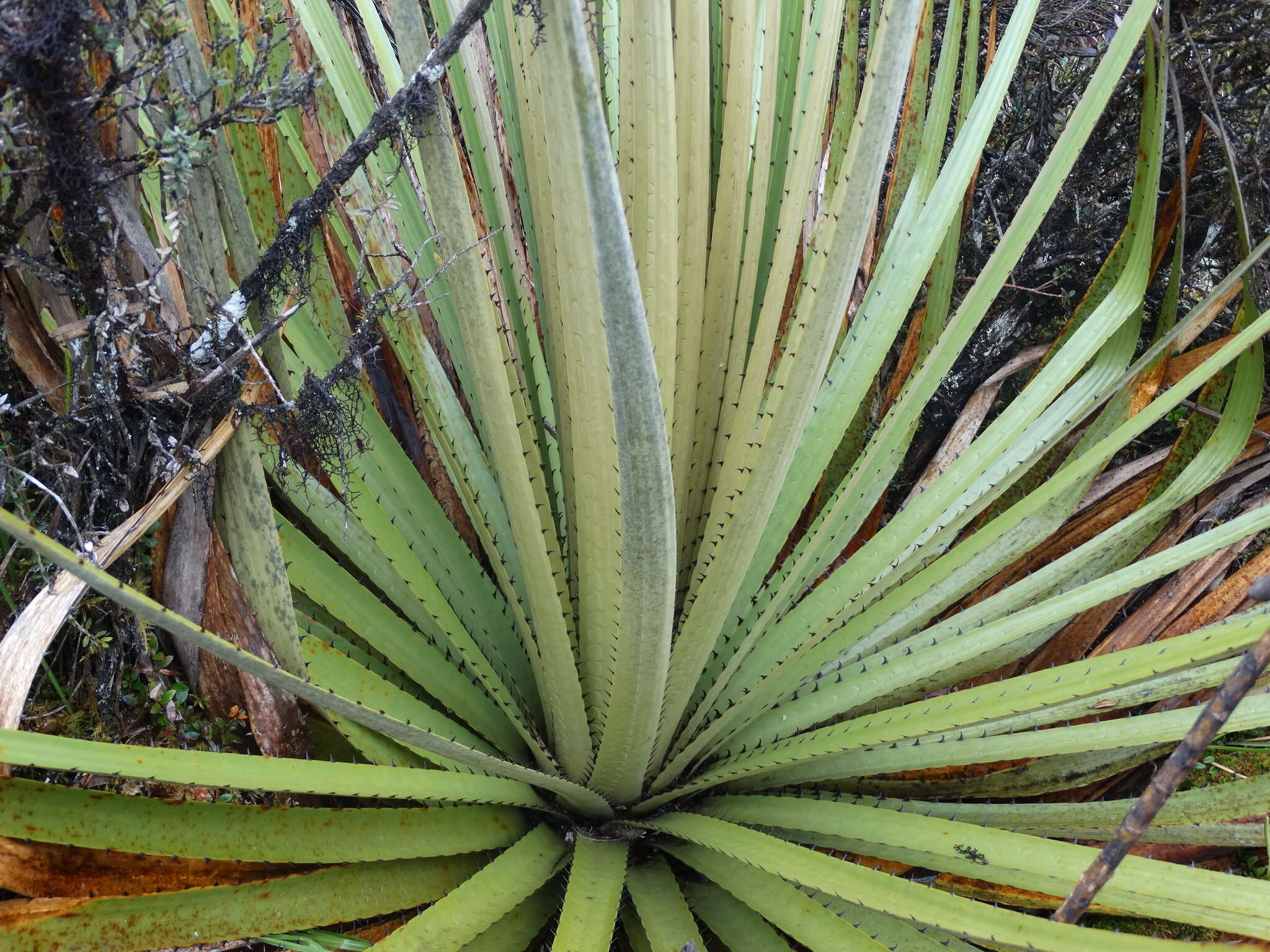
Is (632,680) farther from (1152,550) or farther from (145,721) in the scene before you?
(1152,550)

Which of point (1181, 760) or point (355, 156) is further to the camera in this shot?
point (355, 156)

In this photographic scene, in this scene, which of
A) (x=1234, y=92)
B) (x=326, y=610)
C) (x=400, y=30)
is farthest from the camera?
(x=1234, y=92)

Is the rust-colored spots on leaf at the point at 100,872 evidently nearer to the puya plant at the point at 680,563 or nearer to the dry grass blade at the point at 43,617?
the puya plant at the point at 680,563

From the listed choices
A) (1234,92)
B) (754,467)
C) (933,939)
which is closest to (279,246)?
(754,467)

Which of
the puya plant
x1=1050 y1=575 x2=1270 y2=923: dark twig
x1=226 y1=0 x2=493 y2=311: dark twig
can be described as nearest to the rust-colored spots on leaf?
the puya plant

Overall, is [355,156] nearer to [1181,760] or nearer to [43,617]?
[43,617]

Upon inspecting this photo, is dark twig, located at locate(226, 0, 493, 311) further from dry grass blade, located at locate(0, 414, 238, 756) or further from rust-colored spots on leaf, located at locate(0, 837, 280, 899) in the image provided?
rust-colored spots on leaf, located at locate(0, 837, 280, 899)

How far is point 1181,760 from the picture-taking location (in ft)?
2.25

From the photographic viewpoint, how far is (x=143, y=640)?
1185mm

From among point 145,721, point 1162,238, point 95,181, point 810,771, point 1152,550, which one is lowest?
point 145,721

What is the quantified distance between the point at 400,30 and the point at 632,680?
2.20 ft

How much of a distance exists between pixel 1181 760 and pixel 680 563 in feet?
2.45

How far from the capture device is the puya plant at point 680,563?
3.00 ft

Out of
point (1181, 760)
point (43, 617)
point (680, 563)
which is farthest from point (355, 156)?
point (1181, 760)
